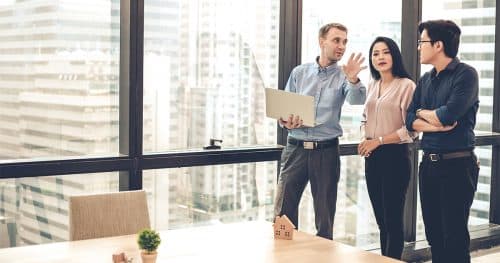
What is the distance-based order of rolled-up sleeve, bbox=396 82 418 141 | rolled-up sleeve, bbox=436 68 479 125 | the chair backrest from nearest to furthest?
1. the chair backrest
2. rolled-up sleeve, bbox=436 68 479 125
3. rolled-up sleeve, bbox=396 82 418 141

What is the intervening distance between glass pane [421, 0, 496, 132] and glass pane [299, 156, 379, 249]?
155 cm

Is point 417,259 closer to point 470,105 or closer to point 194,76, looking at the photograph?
point 470,105

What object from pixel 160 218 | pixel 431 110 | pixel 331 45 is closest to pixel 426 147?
pixel 431 110

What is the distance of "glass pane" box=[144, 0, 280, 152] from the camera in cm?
438

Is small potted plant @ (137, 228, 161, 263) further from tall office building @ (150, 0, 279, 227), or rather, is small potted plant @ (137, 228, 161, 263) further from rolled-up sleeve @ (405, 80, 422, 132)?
rolled-up sleeve @ (405, 80, 422, 132)

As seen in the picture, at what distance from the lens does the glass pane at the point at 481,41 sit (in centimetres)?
621

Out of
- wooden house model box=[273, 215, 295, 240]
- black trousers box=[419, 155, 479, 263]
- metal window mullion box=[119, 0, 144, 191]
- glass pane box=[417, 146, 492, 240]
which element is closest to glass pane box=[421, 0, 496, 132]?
glass pane box=[417, 146, 492, 240]

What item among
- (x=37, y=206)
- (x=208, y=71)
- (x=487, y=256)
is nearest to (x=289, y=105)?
(x=208, y=71)

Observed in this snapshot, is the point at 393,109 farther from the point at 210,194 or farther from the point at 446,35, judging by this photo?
the point at 210,194

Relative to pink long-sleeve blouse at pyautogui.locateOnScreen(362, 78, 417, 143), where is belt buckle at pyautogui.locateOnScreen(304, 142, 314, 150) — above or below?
below

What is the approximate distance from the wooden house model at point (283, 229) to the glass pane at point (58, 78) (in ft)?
5.51

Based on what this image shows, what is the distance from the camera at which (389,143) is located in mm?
4375

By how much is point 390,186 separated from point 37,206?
2.12 metres

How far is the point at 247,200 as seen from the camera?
4.89 metres
